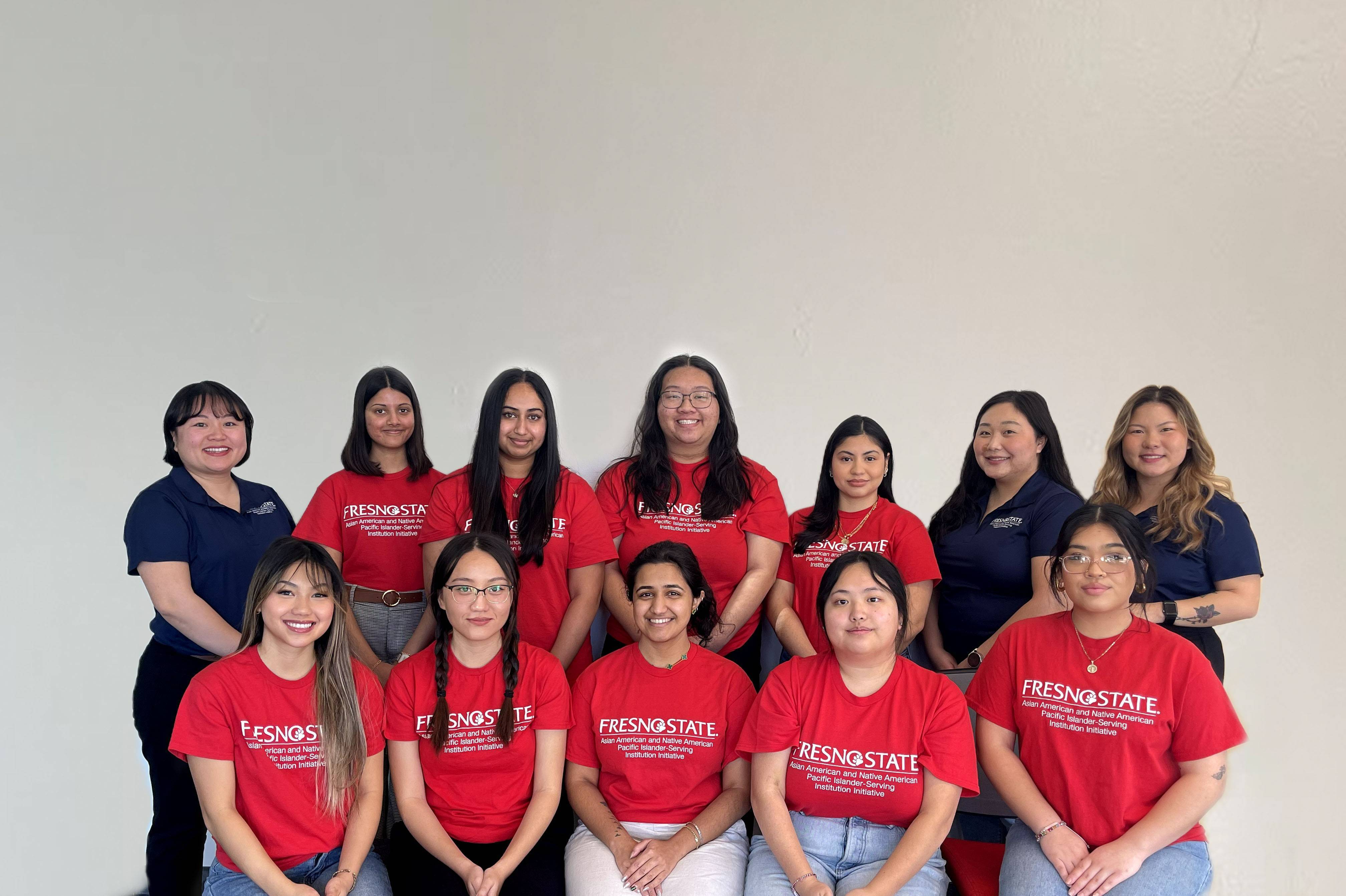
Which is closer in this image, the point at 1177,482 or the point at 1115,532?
the point at 1115,532

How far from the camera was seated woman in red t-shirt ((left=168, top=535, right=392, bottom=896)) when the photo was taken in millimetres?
2203

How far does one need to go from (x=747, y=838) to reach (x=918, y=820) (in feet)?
1.59

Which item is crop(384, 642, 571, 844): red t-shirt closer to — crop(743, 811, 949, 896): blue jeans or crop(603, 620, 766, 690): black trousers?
crop(603, 620, 766, 690): black trousers

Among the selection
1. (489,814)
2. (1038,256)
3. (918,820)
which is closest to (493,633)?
(489,814)

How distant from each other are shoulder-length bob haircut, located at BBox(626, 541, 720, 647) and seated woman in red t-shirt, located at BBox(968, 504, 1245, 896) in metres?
0.73

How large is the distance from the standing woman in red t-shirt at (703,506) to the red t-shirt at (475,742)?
442mm

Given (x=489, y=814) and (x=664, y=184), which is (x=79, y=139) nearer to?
(x=664, y=184)

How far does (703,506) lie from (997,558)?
848 mm

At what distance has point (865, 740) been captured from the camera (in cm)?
224

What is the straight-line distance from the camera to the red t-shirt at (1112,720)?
2.16 m

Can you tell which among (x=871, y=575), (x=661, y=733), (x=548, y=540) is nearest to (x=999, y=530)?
(x=871, y=575)

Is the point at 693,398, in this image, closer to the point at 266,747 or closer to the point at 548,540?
the point at 548,540

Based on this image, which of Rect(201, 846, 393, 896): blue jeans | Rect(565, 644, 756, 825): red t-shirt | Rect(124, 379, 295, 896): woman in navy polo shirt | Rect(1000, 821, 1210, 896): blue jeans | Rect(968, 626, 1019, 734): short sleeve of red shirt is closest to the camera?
Rect(1000, 821, 1210, 896): blue jeans

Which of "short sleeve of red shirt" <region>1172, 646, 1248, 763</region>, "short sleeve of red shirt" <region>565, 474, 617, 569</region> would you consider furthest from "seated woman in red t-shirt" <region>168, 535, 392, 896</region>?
"short sleeve of red shirt" <region>1172, 646, 1248, 763</region>
